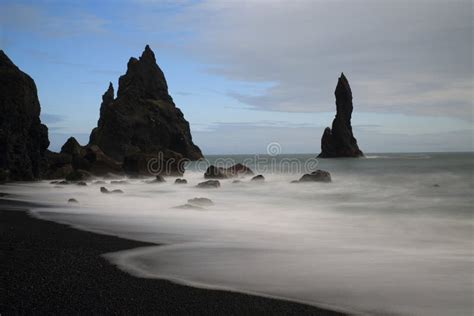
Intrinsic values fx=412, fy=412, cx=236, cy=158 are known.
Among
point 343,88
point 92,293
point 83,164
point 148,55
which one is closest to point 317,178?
point 83,164

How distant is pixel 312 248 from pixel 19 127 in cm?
2851

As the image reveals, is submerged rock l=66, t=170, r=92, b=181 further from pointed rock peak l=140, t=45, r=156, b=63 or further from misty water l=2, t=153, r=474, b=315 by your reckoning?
pointed rock peak l=140, t=45, r=156, b=63

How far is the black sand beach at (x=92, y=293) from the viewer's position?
5.31 meters

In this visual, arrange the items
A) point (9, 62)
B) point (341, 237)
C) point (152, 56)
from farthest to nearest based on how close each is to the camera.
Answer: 1. point (152, 56)
2. point (9, 62)
3. point (341, 237)

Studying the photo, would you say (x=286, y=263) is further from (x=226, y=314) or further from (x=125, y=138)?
(x=125, y=138)

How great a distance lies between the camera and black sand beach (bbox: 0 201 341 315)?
531 cm

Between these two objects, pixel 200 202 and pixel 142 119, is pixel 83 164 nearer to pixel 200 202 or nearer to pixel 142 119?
pixel 200 202

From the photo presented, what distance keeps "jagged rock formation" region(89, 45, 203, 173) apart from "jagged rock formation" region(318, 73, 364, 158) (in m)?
45.6

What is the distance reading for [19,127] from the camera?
31281 millimetres

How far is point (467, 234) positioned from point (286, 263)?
7930 millimetres

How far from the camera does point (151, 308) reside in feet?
17.6

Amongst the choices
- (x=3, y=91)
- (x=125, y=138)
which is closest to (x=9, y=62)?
(x=3, y=91)

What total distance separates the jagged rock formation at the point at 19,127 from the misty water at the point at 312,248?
409 inches

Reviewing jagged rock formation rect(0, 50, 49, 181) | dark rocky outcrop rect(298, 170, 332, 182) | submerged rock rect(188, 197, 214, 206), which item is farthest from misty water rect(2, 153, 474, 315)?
jagged rock formation rect(0, 50, 49, 181)
